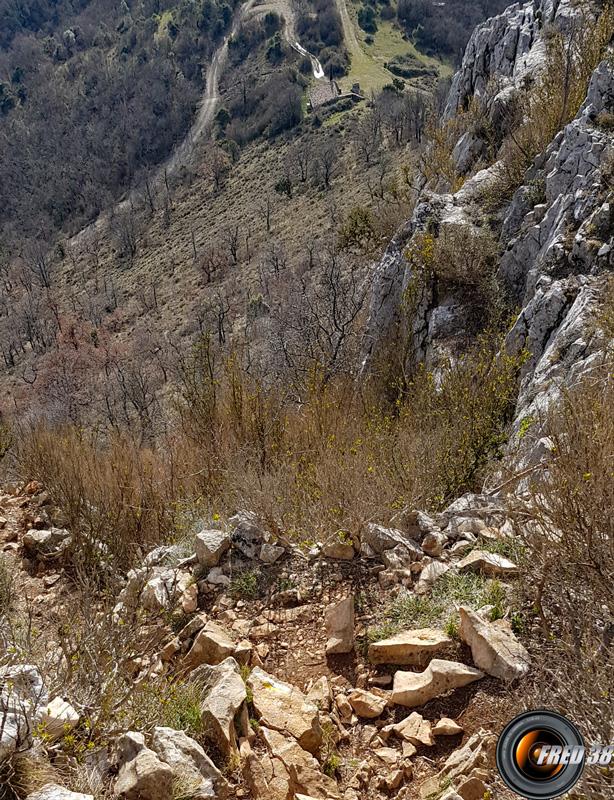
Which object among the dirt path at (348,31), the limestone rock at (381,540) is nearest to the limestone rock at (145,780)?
the limestone rock at (381,540)

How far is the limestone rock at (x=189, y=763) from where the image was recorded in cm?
188

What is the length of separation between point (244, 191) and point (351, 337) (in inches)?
1681

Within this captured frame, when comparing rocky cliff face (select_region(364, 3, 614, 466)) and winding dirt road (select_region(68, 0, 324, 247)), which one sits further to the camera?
winding dirt road (select_region(68, 0, 324, 247))

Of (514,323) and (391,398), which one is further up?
(514,323)

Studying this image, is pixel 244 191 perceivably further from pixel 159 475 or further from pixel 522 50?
pixel 159 475

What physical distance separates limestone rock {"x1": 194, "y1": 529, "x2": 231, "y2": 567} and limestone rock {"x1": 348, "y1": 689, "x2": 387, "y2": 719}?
1.29 m

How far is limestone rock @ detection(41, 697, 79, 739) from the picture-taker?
1962 millimetres

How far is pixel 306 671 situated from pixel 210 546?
3.36 ft

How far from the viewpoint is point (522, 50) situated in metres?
12.0

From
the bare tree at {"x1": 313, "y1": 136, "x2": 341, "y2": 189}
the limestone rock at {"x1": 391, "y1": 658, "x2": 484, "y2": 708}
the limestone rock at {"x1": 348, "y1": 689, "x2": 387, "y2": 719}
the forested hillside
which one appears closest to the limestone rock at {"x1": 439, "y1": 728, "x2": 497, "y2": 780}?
the limestone rock at {"x1": 391, "y1": 658, "x2": 484, "y2": 708}

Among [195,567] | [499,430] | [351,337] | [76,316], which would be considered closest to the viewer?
[195,567]

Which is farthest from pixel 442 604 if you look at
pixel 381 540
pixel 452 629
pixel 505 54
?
pixel 505 54

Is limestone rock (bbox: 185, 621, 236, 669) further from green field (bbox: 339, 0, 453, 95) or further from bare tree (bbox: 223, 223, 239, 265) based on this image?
green field (bbox: 339, 0, 453, 95)

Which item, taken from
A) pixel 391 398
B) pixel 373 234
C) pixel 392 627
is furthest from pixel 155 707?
pixel 373 234
